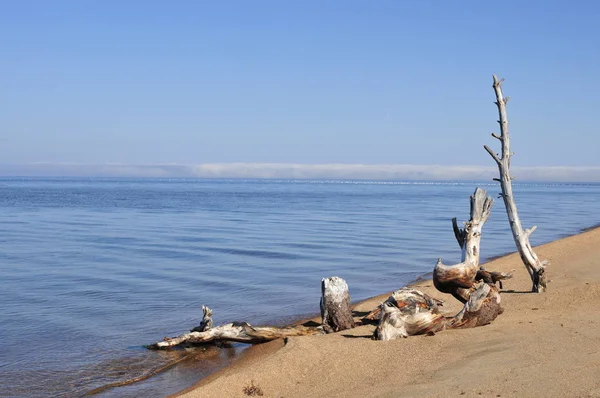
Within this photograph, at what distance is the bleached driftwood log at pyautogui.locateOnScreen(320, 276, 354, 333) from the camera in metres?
10.9

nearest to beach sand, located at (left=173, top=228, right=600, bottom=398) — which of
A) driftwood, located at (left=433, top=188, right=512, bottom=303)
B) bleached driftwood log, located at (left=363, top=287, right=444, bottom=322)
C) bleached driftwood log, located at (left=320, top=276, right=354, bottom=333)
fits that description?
bleached driftwood log, located at (left=320, top=276, right=354, bottom=333)

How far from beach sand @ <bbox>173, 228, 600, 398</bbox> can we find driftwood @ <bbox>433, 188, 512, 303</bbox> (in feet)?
2.98

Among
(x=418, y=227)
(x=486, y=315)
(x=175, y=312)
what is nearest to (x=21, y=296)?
(x=175, y=312)

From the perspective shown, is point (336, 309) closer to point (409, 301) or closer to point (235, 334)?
point (409, 301)

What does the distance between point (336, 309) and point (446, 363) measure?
2945 mm

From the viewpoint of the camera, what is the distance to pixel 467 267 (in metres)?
12.0

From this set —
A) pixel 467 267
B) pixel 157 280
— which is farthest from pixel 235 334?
pixel 157 280

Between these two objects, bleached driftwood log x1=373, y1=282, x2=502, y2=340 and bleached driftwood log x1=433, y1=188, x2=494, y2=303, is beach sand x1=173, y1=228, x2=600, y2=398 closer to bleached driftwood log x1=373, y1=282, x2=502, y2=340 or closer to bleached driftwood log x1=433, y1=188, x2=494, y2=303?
bleached driftwood log x1=373, y1=282, x2=502, y2=340

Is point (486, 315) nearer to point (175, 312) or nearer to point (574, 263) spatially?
point (175, 312)

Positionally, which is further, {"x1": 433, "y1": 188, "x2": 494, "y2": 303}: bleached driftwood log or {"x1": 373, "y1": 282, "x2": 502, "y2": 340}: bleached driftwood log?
{"x1": 433, "y1": 188, "x2": 494, "y2": 303}: bleached driftwood log

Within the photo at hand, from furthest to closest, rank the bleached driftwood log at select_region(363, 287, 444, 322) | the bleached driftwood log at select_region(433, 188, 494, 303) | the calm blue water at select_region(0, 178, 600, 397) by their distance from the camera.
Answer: the bleached driftwood log at select_region(433, 188, 494, 303) → the bleached driftwood log at select_region(363, 287, 444, 322) → the calm blue water at select_region(0, 178, 600, 397)

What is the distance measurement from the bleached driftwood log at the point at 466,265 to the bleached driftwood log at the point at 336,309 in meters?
1.78

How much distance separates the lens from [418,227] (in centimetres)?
3428

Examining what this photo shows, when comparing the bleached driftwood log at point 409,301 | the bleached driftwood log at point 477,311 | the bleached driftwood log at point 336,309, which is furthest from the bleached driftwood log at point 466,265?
the bleached driftwood log at point 336,309
